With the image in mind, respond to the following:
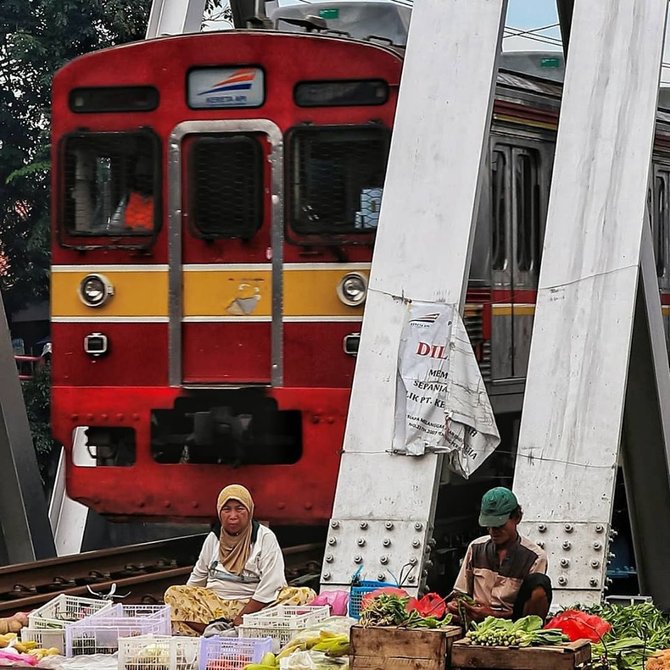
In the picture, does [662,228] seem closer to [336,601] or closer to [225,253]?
[225,253]

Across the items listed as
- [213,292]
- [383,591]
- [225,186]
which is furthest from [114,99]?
[383,591]

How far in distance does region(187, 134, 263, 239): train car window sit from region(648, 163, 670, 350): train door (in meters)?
3.75

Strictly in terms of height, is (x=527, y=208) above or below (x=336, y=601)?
above

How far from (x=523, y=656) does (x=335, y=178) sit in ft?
14.9

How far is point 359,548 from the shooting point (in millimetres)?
6859

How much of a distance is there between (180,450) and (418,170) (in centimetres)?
329

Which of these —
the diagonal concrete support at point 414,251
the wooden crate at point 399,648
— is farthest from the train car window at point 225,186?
the wooden crate at point 399,648

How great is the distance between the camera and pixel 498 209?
10.2 m

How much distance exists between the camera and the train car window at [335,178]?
30.6 ft

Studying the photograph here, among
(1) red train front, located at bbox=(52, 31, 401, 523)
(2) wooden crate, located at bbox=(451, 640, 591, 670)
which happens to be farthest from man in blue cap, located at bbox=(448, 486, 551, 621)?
(1) red train front, located at bbox=(52, 31, 401, 523)

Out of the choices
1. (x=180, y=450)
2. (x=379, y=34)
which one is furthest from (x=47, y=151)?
(x=180, y=450)

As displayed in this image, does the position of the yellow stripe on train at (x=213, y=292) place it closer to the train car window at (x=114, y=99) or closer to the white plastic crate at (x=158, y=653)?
the train car window at (x=114, y=99)

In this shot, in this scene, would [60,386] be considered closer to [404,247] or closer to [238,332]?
[238,332]

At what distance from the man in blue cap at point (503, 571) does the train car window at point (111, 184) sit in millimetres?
3885
